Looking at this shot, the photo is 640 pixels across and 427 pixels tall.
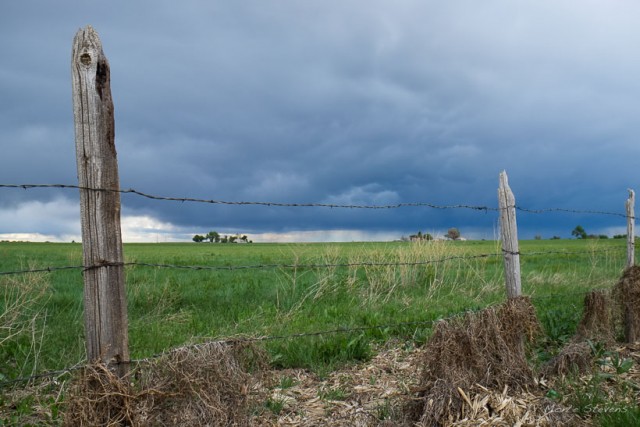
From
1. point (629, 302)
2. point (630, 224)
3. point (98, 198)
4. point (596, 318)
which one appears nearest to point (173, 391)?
point (98, 198)

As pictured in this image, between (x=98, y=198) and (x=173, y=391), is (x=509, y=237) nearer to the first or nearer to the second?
(x=173, y=391)

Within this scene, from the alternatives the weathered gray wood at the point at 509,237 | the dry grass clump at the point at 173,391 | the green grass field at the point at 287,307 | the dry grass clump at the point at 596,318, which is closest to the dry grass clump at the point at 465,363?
the weathered gray wood at the point at 509,237

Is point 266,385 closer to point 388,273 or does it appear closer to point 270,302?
point 270,302

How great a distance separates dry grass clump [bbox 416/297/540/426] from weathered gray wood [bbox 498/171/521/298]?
3.17 ft

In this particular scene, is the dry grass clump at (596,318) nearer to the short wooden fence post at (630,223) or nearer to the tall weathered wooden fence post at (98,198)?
the short wooden fence post at (630,223)

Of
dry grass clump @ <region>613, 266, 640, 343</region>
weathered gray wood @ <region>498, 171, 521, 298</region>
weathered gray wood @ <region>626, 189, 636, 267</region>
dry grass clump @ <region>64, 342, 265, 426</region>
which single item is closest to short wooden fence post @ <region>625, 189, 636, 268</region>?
weathered gray wood @ <region>626, 189, 636, 267</region>

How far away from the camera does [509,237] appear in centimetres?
713

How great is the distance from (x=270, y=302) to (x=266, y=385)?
19.6 feet

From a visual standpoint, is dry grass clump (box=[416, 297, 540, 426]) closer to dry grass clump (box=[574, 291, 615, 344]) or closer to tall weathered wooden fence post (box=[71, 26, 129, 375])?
dry grass clump (box=[574, 291, 615, 344])

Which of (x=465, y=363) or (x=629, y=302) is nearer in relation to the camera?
(x=465, y=363)

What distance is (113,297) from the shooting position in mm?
4285

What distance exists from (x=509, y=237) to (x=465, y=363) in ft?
7.58

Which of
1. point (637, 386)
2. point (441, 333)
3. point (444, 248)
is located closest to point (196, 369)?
point (441, 333)

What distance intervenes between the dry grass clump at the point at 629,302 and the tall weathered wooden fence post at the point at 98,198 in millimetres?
7117
